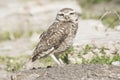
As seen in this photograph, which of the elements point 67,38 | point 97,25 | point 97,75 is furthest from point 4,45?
point 97,75

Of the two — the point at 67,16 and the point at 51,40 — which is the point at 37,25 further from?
the point at 51,40

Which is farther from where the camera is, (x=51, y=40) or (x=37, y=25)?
(x=37, y=25)

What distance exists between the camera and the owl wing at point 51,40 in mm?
10766

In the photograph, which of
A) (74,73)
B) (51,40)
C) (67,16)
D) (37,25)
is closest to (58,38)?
(51,40)

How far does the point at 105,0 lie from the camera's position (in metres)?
23.4

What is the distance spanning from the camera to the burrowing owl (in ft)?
35.4

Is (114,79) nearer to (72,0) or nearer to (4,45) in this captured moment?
(4,45)

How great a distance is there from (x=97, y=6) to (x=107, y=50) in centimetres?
1047

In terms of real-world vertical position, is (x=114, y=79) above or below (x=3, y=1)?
below

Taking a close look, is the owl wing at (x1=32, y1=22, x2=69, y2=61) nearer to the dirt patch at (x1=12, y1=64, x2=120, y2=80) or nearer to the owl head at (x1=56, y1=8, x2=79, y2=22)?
the owl head at (x1=56, y1=8, x2=79, y2=22)

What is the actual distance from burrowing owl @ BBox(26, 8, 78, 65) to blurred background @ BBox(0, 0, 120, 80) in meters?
1.55

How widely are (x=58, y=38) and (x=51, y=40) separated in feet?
0.44

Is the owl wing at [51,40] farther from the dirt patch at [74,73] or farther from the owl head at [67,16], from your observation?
the dirt patch at [74,73]

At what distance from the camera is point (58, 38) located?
35.7ft
